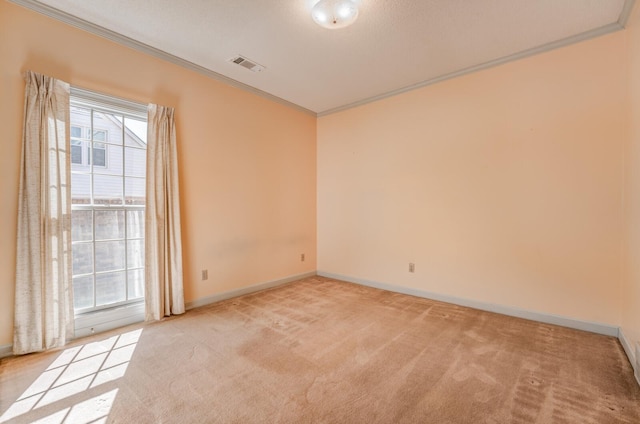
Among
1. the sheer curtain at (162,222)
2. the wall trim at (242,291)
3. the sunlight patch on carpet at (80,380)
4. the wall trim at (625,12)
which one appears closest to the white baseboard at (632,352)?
the wall trim at (625,12)

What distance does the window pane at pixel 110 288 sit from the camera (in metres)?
2.67

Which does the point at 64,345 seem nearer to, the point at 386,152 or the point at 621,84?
the point at 386,152

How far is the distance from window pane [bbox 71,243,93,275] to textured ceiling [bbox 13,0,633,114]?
2018mm

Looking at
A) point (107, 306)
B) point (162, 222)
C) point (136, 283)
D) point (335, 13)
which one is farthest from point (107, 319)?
point (335, 13)

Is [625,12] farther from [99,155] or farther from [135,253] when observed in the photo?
[135,253]

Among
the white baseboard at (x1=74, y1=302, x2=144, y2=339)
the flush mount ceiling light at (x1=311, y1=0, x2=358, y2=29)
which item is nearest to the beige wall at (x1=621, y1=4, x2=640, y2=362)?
the flush mount ceiling light at (x1=311, y1=0, x2=358, y2=29)

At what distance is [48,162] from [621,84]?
16.7 ft

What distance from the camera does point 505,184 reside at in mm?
3045

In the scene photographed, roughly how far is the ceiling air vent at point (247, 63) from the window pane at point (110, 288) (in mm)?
2616

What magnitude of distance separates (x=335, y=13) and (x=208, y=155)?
6.95 ft

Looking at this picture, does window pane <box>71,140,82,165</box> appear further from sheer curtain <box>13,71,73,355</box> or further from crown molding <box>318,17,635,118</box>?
crown molding <box>318,17,635,118</box>

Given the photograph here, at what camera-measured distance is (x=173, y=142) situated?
9.83 ft

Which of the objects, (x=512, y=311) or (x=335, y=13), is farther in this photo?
(x=512, y=311)

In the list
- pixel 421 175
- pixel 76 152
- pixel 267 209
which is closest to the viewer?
pixel 76 152
